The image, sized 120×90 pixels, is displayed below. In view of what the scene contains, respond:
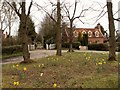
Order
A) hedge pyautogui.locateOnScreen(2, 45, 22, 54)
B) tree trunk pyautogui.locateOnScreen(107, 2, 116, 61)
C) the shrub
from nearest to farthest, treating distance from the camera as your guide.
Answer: tree trunk pyautogui.locateOnScreen(107, 2, 116, 61) → hedge pyautogui.locateOnScreen(2, 45, 22, 54) → the shrub

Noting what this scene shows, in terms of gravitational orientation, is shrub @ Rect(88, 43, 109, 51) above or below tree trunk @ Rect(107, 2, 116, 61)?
below

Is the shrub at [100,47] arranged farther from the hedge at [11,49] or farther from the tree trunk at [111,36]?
the tree trunk at [111,36]

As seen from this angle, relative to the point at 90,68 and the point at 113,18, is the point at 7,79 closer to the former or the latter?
the point at 90,68

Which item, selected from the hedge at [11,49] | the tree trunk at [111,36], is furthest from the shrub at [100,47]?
the tree trunk at [111,36]

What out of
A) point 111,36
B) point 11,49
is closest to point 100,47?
point 11,49

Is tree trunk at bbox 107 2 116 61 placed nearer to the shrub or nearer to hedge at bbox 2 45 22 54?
hedge at bbox 2 45 22 54

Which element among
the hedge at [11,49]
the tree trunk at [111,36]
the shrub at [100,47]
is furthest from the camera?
the shrub at [100,47]

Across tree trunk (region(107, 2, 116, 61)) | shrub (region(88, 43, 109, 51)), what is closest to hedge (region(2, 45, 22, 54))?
shrub (region(88, 43, 109, 51))

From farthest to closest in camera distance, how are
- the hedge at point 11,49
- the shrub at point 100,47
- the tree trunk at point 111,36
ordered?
the shrub at point 100,47, the hedge at point 11,49, the tree trunk at point 111,36

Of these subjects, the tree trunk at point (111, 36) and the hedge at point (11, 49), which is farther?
the hedge at point (11, 49)

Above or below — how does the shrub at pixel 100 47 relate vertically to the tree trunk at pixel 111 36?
below

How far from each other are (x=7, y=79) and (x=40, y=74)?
3.74 feet

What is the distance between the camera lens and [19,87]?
646cm

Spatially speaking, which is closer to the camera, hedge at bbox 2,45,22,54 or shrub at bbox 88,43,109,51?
hedge at bbox 2,45,22,54
